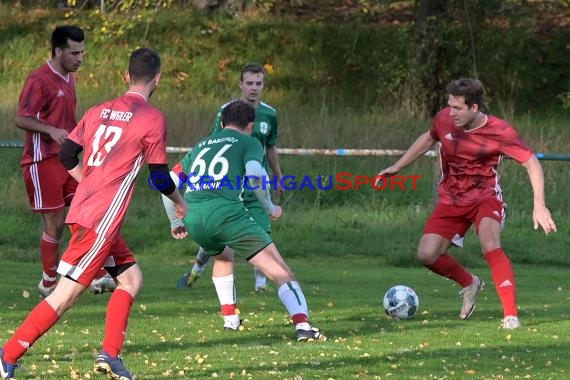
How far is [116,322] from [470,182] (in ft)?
13.5

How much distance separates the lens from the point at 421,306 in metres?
11.9

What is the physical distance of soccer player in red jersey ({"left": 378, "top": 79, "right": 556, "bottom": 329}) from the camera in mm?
10383

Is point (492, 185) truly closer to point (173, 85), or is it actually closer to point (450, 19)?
point (450, 19)

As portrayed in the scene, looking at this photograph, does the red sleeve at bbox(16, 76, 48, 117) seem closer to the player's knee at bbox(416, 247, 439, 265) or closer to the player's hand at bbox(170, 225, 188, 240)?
the player's hand at bbox(170, 225, 188, 240)

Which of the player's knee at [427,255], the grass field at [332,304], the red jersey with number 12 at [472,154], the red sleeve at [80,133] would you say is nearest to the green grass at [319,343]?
the grass field at [332,304]

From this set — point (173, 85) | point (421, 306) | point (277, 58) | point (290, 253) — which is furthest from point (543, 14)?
point (421, 306)

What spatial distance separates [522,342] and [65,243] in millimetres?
8858

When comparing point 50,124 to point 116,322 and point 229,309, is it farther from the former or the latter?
point 116,322

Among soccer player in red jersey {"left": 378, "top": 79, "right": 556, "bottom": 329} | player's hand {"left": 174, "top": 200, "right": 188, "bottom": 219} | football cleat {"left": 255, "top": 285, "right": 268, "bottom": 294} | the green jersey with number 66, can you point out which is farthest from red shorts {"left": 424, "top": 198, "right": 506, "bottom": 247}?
player's hand {"left": 174, "top": 200, "right": 188, "bottom": 219}

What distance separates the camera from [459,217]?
10.9 m

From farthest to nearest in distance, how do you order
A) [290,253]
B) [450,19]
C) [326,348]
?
[450,19] → [290,253] → [326,348]

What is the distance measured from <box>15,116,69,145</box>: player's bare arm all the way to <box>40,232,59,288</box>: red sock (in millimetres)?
1088

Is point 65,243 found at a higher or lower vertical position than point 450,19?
lower

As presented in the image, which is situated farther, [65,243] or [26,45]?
[26,45]
